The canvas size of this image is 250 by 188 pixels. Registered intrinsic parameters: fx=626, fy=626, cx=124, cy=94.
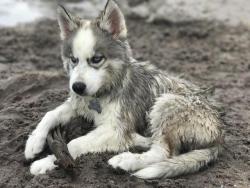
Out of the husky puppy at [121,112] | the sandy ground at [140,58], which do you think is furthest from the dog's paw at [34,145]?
the sandy ground at [140,58]

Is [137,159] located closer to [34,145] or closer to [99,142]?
[99,142]

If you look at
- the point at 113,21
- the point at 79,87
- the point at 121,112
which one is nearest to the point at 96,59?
the point at 79,87

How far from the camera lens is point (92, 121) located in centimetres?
589

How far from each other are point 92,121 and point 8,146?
840 millimetres

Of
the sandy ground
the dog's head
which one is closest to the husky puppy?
the dog's head

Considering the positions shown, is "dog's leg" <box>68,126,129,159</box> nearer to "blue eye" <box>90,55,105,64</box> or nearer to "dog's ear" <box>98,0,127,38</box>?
"blue eye" <box>90,55,105,64</box>

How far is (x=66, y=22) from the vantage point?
589 centimetres

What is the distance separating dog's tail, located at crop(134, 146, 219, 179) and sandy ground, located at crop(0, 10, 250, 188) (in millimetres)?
61

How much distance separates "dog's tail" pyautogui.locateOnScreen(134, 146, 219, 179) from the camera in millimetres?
5184

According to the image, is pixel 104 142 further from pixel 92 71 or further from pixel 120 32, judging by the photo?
pixel 120 32

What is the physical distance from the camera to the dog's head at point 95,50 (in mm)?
5418

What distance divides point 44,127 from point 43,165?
465 millimetres

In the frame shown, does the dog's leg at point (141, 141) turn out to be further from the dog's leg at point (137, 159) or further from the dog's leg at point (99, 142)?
the dog's leg at point (137, 159)

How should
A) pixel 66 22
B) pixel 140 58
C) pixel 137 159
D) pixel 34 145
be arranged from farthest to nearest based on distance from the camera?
pixel 140 58, pixel 66 22, pixel 34 145, pixel 137 159
